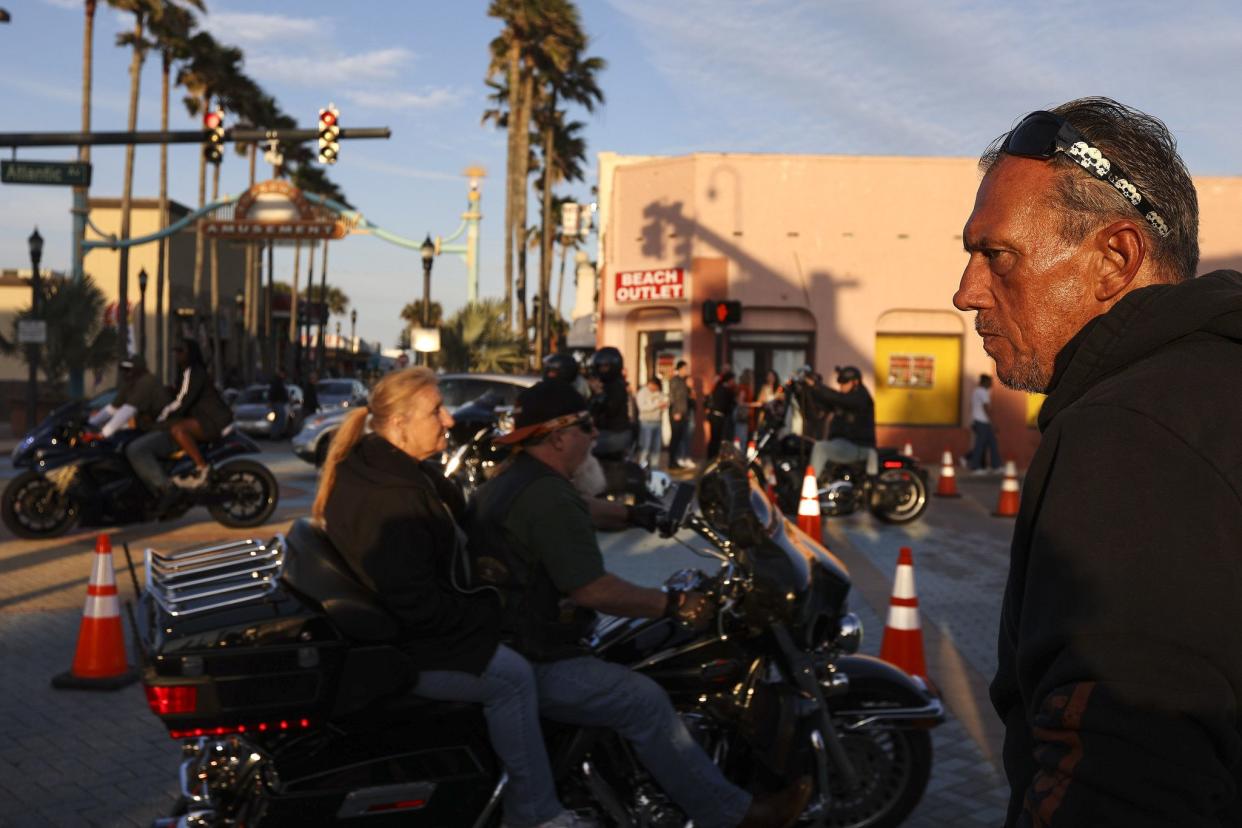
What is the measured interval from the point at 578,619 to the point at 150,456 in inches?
369

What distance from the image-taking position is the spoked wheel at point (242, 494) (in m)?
12.7

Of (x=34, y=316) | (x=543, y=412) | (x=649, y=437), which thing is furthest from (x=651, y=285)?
(x=543, y=412)

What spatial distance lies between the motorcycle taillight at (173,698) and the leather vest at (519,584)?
849mm

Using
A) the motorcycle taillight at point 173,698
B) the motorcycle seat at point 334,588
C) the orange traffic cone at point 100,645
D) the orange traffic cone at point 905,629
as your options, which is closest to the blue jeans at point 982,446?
the orange traffic cone at point 905,629

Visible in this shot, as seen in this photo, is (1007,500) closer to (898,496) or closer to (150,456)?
(898,496)

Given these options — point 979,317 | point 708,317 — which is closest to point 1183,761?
point 979,317

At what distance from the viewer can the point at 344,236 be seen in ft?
116

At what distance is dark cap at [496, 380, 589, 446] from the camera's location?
4062mm

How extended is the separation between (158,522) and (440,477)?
1018 centimetres

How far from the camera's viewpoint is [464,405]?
16891 mm

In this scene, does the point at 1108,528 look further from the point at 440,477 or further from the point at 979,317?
the point at 440,477

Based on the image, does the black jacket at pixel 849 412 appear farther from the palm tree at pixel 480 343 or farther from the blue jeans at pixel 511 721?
the palm tree at pixel 480 343

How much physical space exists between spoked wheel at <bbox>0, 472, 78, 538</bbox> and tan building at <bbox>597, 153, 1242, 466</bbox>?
1682 cm

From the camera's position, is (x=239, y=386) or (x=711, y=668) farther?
(x=239, y=386)
